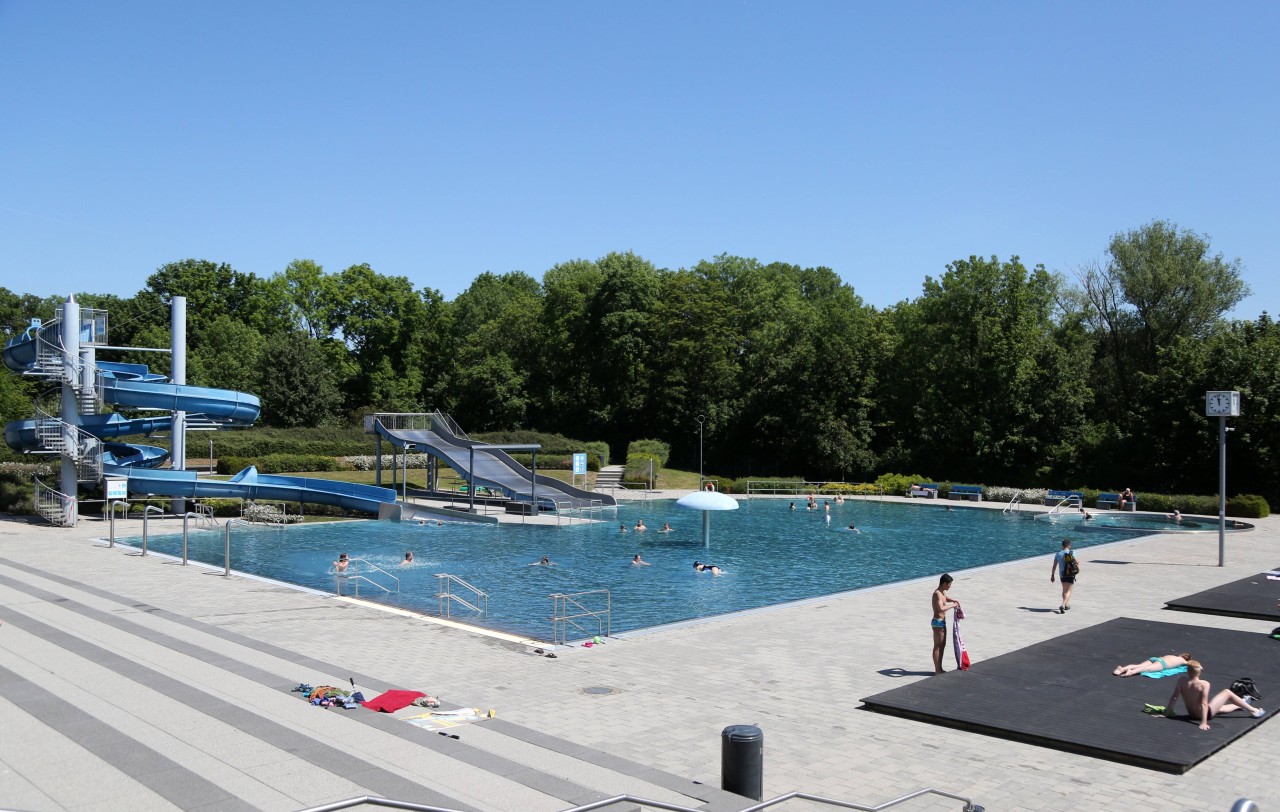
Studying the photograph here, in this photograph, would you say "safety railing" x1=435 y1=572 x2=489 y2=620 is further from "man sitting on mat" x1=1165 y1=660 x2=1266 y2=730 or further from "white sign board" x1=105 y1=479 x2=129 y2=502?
"white sign board" x1=105 y1=479 x2=129 y2=502

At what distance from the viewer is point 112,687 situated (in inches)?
481

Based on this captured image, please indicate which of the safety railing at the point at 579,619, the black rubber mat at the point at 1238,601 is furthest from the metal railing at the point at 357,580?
the black rubber mat at the point at 1238,601

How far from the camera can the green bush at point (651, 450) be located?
61022mm

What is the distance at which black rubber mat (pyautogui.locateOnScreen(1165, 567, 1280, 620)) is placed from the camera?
18.6 m

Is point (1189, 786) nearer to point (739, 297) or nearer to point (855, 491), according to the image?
point (855, 491)

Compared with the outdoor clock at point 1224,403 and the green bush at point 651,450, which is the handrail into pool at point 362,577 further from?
the green bush at point 651,450

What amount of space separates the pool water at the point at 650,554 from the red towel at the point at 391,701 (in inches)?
250

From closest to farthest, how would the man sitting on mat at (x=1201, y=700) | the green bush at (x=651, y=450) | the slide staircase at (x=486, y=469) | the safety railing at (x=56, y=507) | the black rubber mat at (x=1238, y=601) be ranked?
1. the man sitting on mat at (x=1201, y=700)
2. the black rubber mat at (x=1238, y=601)
3. the safety railing at (x=56, y=507)
4. the slide staircase at (x=486, y=469)
5. the green bush at (x=651, y=450)

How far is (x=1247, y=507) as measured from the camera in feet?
134

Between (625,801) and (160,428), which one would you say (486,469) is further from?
(625,801)

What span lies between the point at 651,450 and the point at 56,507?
116 ft

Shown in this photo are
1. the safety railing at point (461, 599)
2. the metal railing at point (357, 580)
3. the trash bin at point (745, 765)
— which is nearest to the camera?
the trash bin at point (745, 765)

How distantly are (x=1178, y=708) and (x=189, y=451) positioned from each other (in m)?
53.9

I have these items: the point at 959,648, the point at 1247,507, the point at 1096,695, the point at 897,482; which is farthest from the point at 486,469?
the point at 1096,695
